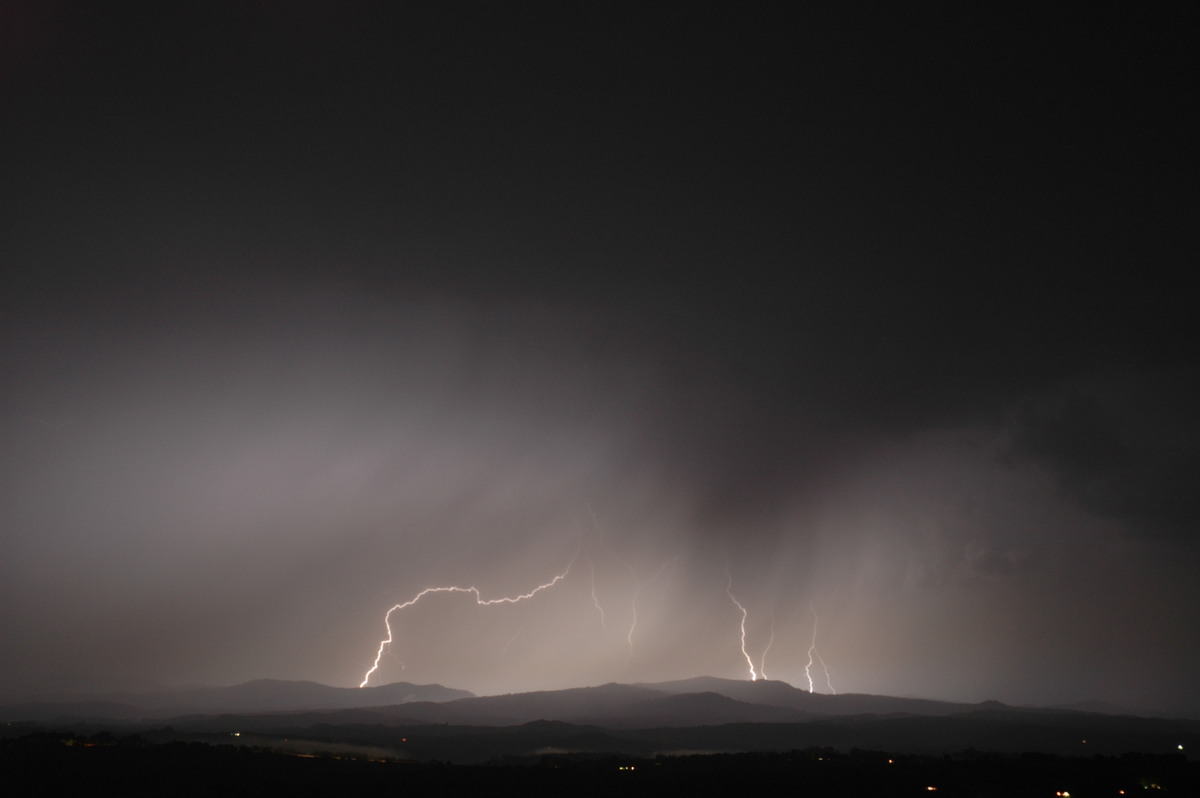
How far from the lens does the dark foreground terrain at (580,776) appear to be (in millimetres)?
35594

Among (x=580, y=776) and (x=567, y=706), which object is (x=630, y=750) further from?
(x=567, y=706)

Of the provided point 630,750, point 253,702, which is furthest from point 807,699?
point 253,702

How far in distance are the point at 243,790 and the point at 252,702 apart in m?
170

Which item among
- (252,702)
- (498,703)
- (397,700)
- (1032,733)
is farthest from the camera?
(252,702)

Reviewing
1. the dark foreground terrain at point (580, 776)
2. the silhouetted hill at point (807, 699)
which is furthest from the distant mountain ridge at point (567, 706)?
the dark foreground terrain at point (580, 776)

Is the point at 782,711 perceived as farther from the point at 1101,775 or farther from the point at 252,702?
the point at 252,702

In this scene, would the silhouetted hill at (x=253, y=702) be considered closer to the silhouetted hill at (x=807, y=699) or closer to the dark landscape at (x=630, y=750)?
the dark landscape at (x=630, y=750)

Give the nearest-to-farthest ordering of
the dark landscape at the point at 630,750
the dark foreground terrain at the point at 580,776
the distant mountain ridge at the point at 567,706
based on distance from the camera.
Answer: the dark foreground terrain at the point at 580,776 → the dark landscape at the point at 630,750 → the distant mountain ridge at the point at 567,706

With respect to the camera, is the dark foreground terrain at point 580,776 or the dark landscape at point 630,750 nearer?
the dark foreground terrain at point 580,776

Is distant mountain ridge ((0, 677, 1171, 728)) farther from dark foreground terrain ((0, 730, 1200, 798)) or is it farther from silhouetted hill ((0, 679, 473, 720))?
dark foreground terrain ((0, 730, 1200, 798))

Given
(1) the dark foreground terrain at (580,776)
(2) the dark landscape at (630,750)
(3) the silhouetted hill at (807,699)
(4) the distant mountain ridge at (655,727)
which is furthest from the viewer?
(3) the silhouetted hill at (807,699)

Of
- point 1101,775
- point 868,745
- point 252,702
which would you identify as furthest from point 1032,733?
point 252,702

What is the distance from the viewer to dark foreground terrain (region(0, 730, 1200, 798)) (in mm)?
35594

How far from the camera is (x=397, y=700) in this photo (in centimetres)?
16325
